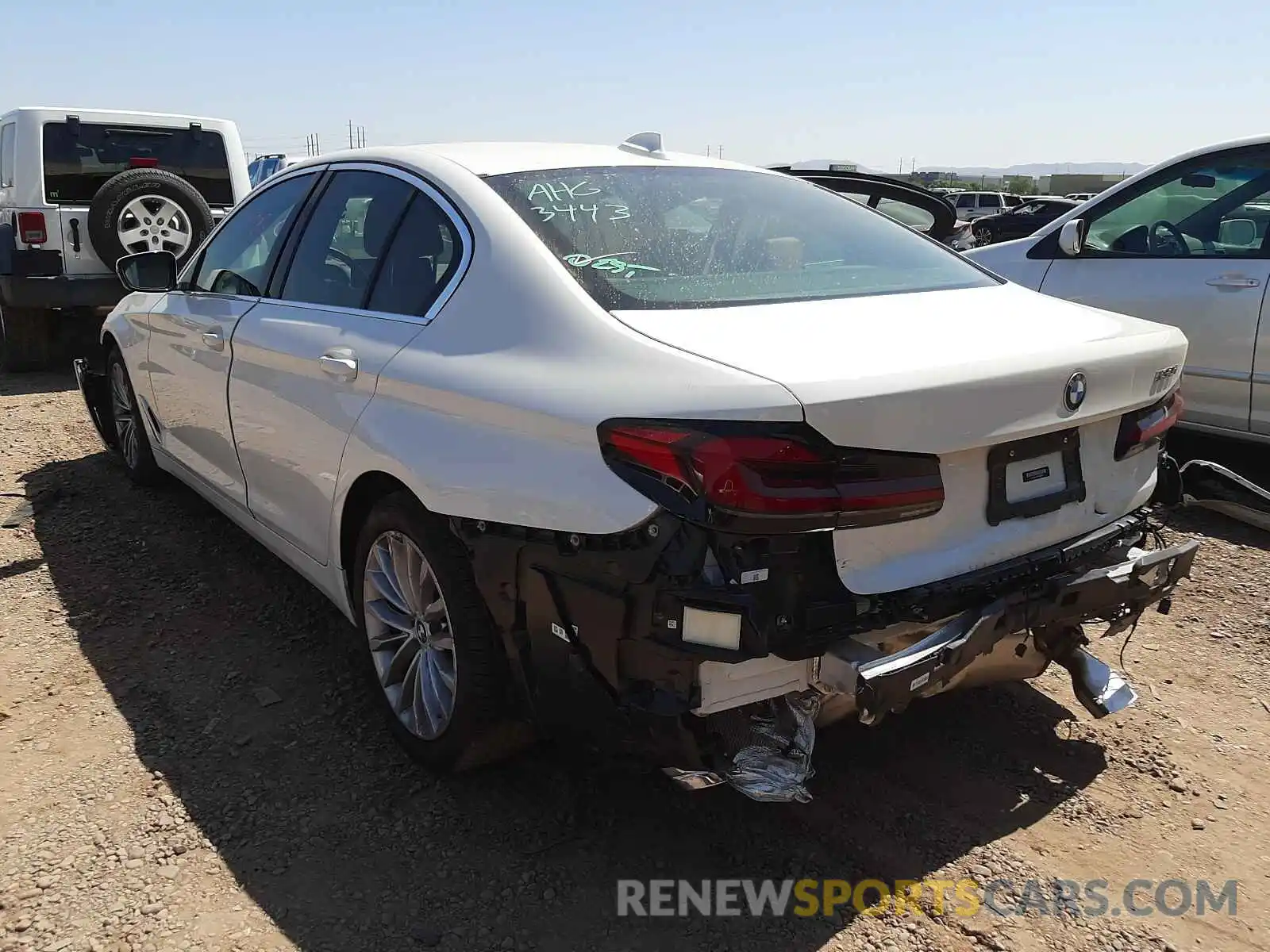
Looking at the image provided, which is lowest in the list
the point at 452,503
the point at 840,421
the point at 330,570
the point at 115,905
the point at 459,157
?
the point at 115,905

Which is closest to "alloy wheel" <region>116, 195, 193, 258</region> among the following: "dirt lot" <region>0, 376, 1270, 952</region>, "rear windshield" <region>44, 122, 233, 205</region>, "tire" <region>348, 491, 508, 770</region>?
"rear windshield" <region>44, 122, 233, 205</region>

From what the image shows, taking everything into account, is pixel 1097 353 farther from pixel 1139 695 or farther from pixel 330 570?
pixel 330 570

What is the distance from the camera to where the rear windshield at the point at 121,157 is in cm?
839

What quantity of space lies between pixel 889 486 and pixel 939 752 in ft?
4.13

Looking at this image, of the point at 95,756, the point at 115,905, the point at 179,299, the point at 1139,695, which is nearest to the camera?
the point at 115,905

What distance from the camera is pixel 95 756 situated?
3.10 metres

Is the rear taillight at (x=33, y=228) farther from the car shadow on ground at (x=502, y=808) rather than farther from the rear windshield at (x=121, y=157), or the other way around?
the car shadow on ground at (x=502, y=808)

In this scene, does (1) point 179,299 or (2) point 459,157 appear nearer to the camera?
(2) point 459,157

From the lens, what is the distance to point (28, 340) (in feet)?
28.8

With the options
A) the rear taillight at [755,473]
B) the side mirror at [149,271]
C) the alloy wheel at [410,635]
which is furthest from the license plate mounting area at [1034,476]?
the side mirror at [149,271]

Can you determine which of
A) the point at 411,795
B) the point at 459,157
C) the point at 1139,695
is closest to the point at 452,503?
the point at 411,795

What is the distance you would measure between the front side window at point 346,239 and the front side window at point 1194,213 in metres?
4.04

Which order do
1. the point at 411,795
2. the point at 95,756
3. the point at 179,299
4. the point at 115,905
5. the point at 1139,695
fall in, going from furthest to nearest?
1. the point at 179,299
2. the point at 1139,695
3. the point at 95,756
4. the point at 411,795
5. the point at 115,905

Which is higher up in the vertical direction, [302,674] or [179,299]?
[179,299]
